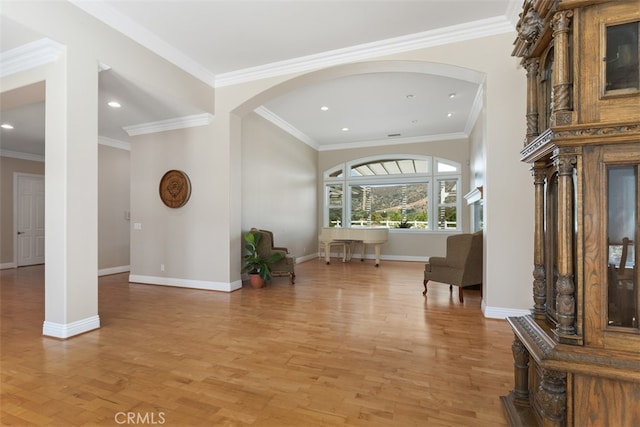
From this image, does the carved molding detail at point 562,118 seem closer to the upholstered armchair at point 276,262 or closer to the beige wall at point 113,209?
the upholstered armchair at point 276,262

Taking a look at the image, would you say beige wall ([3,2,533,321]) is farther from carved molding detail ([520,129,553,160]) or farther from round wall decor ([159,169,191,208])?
carved molding detail ([520,129,553,160])

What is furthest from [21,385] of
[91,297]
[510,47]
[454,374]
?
[510,47]

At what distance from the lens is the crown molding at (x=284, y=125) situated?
6.00m

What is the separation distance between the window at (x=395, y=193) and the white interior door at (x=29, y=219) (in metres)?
7.80

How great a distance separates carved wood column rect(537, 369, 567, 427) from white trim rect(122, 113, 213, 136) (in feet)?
16.5

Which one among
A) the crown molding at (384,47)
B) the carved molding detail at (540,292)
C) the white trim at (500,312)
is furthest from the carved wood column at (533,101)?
the white trim at (500,312)

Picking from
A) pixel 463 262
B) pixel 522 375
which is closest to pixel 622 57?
pixel 522 375

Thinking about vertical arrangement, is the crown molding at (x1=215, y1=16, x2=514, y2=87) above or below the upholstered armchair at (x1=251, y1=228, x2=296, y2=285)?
above

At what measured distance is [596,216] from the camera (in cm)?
121

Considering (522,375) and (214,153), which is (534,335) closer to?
(522,375)

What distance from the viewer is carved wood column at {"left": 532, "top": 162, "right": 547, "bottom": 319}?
161cm

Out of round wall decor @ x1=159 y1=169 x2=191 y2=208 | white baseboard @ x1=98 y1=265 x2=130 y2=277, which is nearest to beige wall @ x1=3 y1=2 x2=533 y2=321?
round wall decor @ x1=159 y1=169 x2=191 y2=208

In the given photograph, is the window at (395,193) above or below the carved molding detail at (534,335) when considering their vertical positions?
above

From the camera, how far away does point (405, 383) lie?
82.2 inches
